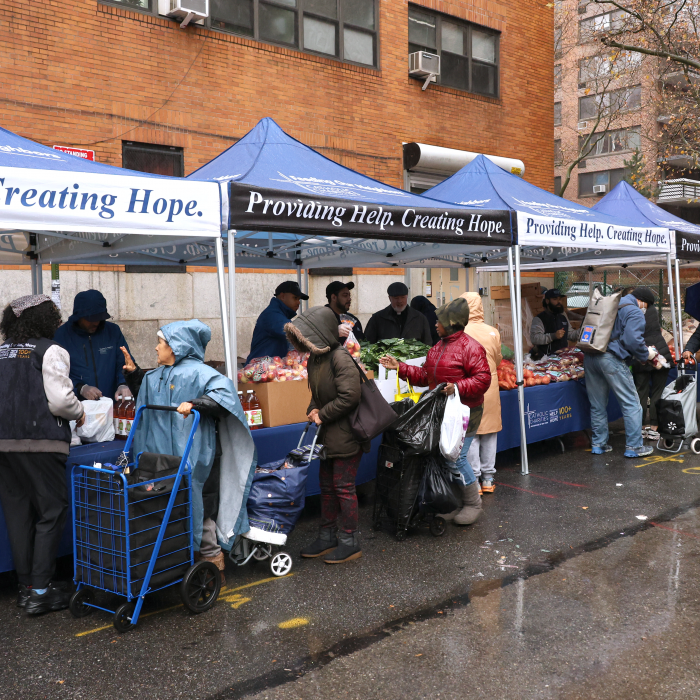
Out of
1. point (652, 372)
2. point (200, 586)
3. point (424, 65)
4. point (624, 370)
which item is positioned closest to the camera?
point (200, 586)

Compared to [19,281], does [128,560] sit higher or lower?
lower

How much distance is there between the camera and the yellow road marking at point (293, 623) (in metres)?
3.98

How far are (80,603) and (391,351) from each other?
12.3 ft

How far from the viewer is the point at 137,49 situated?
430 inches

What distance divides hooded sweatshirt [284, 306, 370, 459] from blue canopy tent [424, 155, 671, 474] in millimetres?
2954

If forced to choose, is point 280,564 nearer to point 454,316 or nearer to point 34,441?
point 34,441

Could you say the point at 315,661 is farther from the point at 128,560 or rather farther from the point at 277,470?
the point at 277,470

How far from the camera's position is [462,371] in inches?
222

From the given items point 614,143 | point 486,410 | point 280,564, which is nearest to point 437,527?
point 280,564

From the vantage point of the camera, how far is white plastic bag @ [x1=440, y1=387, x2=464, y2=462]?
5.27 m

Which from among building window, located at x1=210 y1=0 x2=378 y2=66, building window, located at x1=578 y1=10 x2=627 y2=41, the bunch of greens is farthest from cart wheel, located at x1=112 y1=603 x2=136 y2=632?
building window, located at x1=578 y1=10 x2=627 y2=41

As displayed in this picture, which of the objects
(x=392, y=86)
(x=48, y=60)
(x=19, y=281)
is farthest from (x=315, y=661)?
(x=392, y=86)

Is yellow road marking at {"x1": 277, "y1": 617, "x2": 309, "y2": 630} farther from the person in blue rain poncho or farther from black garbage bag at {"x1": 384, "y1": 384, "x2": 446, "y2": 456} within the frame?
black garbage bag at {"x1": 384, "y1": 384, "x2": 446, "y2": 456}

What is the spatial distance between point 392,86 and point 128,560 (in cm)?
1245
